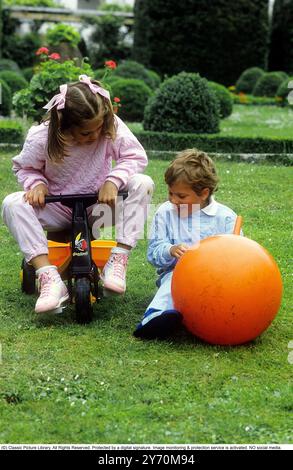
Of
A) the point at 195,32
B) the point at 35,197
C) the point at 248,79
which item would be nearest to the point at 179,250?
the point at 35,197

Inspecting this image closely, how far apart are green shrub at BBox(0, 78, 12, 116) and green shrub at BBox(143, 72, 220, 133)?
316cm

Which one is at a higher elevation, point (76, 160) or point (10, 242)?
point (76, 160)

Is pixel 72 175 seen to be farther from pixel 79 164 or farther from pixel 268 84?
pixel 268 84

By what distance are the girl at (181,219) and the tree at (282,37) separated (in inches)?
822

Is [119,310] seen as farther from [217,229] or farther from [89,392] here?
[89,392]

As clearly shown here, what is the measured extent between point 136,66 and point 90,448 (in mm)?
15117

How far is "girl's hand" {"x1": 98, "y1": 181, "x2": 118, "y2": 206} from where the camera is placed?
4.15 m

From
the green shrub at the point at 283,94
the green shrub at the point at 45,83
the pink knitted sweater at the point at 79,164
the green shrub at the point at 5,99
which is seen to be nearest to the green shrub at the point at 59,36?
the green shrub at the point at 283,94

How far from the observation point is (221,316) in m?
3.65

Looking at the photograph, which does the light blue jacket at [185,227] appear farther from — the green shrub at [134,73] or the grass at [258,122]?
the green shrub at [134,73]

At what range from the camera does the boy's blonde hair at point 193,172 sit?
400 cm

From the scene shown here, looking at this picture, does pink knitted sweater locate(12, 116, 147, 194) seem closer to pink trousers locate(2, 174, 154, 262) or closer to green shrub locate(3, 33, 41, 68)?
pink trousers locate(2, 174, 154, 262)

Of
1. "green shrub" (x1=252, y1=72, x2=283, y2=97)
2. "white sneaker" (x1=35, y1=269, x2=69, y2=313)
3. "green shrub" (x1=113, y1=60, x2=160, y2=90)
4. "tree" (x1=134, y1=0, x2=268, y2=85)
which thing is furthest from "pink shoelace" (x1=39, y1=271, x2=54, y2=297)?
"tree" (x1=134, y1=0, x2=268, y2=85)
